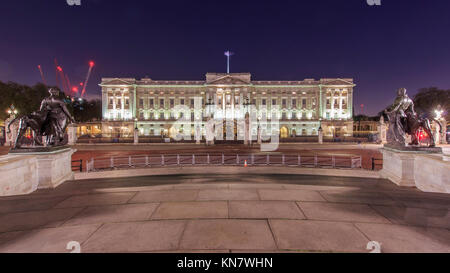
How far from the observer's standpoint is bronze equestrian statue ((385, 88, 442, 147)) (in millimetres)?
7370

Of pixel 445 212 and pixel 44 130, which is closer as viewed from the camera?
pixel 445 212

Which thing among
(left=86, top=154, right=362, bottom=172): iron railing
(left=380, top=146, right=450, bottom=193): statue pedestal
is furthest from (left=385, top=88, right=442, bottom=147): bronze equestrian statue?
(left=86, top=154, right=362, bottom=172): iron railing

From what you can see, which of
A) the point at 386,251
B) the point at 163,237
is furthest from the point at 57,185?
the point at 386,251

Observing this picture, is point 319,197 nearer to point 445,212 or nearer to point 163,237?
point 445,212

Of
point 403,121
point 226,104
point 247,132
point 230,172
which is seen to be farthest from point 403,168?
point 226,104

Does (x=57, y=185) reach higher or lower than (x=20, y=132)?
lower

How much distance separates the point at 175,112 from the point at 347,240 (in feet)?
226

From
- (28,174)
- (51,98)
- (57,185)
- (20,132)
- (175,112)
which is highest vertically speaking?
(175,112)

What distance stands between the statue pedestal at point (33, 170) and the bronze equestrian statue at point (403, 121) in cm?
1185

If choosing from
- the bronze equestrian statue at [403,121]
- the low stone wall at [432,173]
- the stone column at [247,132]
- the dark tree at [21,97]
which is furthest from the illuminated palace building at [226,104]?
Result: the low stone wall at [432,173]

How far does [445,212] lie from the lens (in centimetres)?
420

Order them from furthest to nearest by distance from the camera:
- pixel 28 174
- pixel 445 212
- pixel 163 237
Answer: pixel 28 174 < pixel 445 212 < pixel 163 237

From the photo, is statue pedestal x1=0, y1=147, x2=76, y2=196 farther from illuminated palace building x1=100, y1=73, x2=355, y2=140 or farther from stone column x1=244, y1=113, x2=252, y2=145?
illuminated palace building x1=100, y1=73, x2=355, y2=140

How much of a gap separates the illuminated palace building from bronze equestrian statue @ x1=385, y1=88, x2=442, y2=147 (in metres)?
58.4
